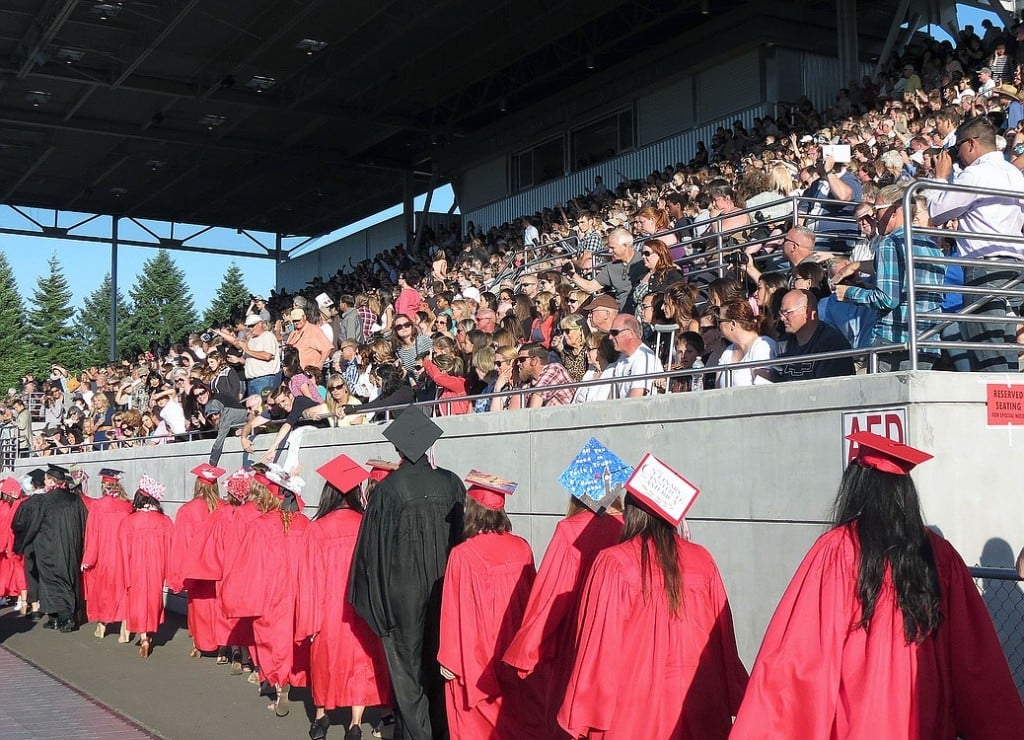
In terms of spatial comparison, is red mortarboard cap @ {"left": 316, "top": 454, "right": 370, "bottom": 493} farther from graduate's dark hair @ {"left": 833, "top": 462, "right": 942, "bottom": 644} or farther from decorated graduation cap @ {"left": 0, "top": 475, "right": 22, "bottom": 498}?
decorated graduation cap @ {"left": 0, "top": 475, "right": 22, "bottom": 498}

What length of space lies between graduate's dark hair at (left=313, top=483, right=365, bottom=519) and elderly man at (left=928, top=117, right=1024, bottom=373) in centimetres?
483

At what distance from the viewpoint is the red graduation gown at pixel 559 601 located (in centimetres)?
661

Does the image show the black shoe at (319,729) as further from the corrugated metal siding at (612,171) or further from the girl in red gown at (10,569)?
the corrugated metal siding at (612,171)

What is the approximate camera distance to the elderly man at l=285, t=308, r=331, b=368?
→ 709 inches

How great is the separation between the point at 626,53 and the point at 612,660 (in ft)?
77.9

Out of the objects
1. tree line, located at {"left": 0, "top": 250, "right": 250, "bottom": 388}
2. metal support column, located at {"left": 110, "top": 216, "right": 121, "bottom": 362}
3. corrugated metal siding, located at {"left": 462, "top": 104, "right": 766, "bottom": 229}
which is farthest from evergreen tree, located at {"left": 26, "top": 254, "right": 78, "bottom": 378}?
corrugated metal siding, located at {"left": 462, "top": 104, "right": 766, "bottom": 229}

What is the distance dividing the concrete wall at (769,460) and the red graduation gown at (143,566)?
5.97m

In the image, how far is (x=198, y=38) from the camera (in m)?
26.3

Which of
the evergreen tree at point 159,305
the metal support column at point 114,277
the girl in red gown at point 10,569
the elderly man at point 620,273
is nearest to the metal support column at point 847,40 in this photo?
the elderly man at point 620,273

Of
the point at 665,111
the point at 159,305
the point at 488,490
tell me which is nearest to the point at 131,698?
the point at 488,490

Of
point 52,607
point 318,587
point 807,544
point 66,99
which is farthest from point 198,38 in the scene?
point 807,544

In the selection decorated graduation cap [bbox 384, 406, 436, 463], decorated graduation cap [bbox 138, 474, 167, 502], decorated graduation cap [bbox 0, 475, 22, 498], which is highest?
decorated graduation cap [bbox 384, 406, 436, 463]

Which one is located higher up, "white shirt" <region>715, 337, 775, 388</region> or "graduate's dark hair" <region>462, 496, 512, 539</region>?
"white shirt" <region>715, 337, 775, 388</region>

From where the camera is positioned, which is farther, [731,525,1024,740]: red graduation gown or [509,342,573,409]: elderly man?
[509,342,573,409]: elderly man
